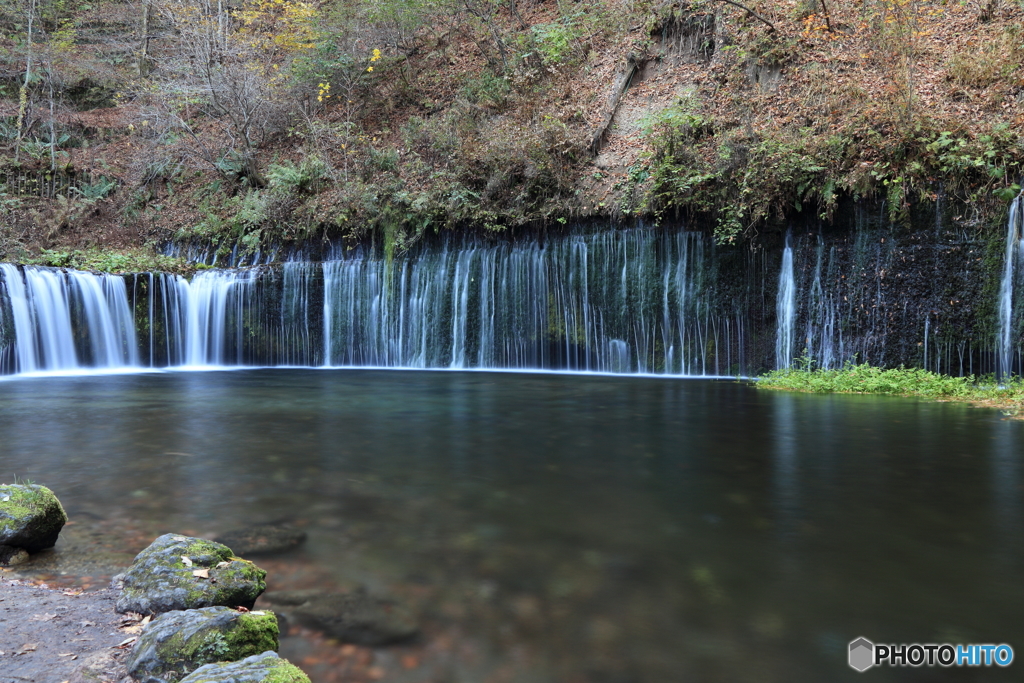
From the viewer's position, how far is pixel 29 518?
3.83m

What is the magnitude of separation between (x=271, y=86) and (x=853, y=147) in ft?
61.1

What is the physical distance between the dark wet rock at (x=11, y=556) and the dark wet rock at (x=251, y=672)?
7.05ft

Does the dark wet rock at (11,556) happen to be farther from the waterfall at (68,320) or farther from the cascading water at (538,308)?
the waterfall at (68,320)

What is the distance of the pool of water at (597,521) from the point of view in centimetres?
294

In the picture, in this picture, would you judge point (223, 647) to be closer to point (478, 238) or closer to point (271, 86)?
point (478, 238)

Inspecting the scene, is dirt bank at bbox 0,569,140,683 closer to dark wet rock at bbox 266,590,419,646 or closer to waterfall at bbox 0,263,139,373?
dark wet rock at bbox 266,590,419,646

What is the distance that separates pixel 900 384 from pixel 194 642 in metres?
11.3

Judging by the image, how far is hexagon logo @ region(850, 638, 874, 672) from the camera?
276 cm

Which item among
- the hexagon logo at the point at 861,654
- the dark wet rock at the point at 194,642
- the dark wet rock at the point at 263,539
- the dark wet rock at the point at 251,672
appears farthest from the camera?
the dark wet rock at the point at 263,539

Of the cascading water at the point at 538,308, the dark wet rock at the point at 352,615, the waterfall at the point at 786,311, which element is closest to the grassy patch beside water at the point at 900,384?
the waterfall at the point at 786,311

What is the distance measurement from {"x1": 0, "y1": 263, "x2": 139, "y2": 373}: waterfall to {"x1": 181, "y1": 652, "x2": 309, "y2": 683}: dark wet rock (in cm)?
1654

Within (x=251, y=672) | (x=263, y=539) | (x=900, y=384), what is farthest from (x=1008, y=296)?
(x=251, y=672)

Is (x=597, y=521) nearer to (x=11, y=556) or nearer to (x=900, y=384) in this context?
(x=11, y=556)

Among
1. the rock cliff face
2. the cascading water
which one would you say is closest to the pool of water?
the rock cliff face
